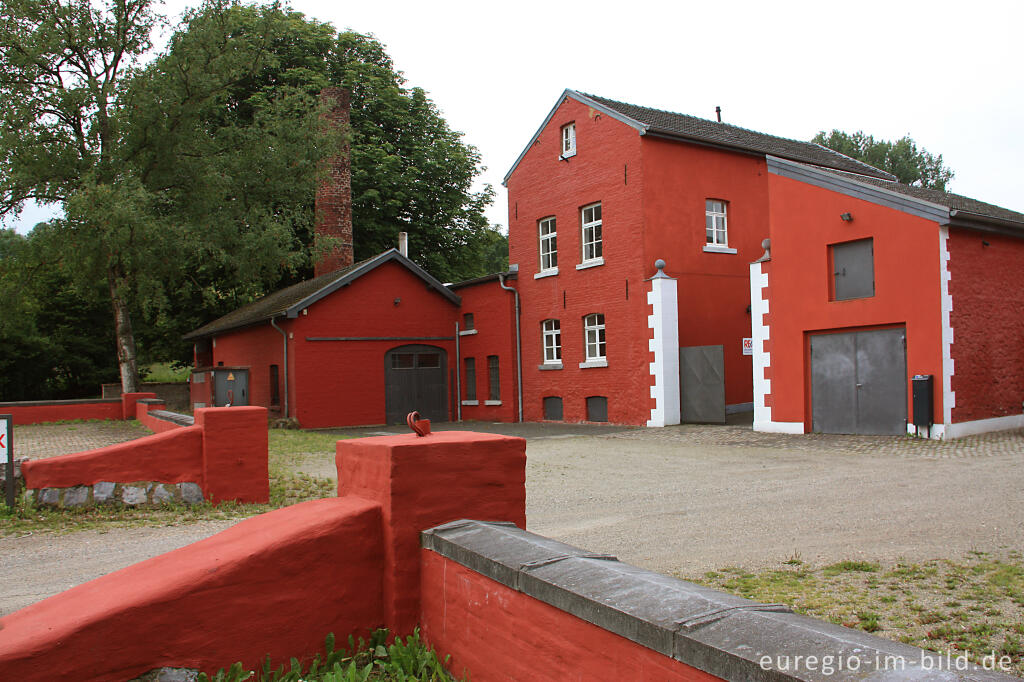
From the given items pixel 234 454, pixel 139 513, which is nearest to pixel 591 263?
pixel 234 454

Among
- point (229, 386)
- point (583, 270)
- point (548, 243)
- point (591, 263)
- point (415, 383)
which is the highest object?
point (548, 243)

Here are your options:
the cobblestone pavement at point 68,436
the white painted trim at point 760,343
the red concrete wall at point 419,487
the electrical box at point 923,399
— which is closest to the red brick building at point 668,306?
the white painted trim at point 760,343

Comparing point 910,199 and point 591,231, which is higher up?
point 591,231

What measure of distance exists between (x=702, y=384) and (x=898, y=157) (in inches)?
1742

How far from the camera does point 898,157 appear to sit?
178 ft

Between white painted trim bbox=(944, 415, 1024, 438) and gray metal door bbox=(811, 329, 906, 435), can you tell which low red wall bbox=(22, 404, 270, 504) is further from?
white painted trim bbox=(944, 415, 1024, 438)

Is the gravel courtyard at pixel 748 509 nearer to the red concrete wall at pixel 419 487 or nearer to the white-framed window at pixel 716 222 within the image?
the red concrete wall at pixel 419 487

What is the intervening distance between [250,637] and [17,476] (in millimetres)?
7006

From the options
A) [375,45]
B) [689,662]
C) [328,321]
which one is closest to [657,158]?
[328,321]

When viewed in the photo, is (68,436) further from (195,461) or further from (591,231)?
(591,231)

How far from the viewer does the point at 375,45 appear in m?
36.0

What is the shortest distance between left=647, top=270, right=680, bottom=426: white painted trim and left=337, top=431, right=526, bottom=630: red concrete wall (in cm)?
1497

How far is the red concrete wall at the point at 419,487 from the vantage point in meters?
3.76

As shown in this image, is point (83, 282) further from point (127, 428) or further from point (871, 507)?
point (871, 507)
